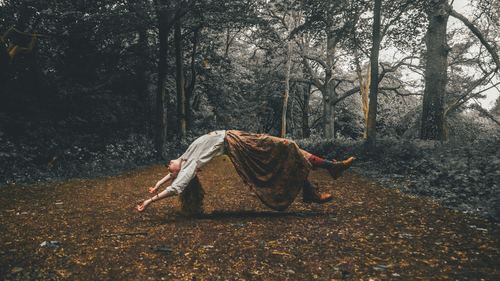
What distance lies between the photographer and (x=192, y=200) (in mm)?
5738

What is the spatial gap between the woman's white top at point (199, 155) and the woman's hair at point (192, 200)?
17.2 inches

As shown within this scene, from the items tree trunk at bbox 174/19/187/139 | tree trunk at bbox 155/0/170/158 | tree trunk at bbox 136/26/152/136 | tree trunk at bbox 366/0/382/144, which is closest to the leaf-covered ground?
tree trunk at bbox 366/0/382/144

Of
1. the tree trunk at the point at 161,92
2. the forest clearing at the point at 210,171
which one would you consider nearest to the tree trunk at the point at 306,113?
the forest clearing at the point at 210,171

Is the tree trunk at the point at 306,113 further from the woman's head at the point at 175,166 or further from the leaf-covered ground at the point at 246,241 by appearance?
the woman's head at the point at 175,166

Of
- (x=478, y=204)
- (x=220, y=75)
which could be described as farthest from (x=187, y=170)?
(x=220, y=75)

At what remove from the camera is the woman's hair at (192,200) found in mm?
5738

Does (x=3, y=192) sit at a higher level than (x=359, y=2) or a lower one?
lower

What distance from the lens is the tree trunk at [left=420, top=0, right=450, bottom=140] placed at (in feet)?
40.9

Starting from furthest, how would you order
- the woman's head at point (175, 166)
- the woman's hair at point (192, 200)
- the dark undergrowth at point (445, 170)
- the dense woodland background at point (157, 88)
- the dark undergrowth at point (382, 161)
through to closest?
the dense woodland background at point (157, 88)
the dark undergrowth at point (382, 161)
the dark undergrowth at point (445, 170)
the woman's hair at point (192, 200)
the woman's head at point (175, 166)

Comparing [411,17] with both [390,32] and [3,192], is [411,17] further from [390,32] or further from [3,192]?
[3,192]

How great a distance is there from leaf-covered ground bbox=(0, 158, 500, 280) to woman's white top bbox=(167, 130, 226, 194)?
73 cm

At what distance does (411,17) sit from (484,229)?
34.1 feet

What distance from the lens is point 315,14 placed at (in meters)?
14.2

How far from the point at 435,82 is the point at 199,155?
34.4 feet
